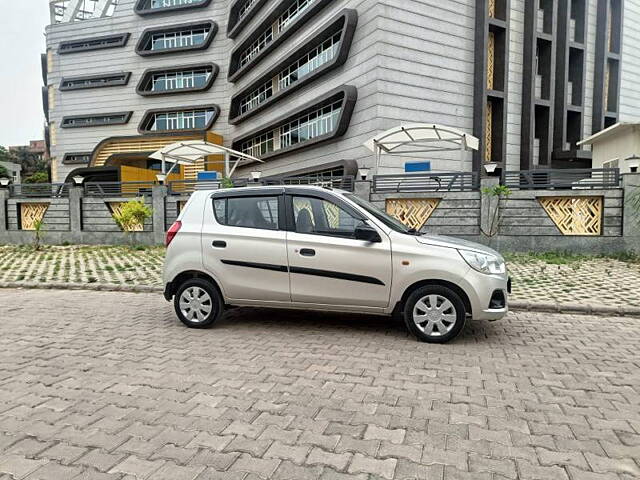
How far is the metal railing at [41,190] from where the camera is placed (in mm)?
16953

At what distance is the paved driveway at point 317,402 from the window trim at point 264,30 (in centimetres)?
2291

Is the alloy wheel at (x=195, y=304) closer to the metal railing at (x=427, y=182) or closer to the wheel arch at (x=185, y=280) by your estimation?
the wheel arch at (x=185, y=280)

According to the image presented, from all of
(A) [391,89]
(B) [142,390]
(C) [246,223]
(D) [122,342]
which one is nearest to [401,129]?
(A) [391,89]

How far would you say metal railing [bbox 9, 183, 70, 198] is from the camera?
1695cm

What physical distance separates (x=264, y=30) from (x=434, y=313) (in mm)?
32025

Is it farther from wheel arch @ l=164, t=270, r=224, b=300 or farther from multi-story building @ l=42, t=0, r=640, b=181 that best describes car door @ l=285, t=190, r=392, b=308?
multi-story building @ l=42, t=0, r=640, b=181

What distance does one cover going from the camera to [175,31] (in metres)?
40.1

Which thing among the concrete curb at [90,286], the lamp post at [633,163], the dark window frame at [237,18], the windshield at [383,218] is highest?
the dark window frame at [237,18]

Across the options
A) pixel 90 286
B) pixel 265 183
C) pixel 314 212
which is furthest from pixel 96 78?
pixel 314 212

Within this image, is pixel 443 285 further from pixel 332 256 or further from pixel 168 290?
pixel 168 290

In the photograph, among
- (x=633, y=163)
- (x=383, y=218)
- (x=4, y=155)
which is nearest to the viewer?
(x=383, y=218)

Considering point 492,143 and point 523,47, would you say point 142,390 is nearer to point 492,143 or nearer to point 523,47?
point 492,143

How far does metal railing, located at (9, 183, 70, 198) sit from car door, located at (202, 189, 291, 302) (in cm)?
1424

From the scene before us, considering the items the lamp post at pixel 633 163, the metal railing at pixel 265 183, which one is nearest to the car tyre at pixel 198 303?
the metal railing at pixel 265 183
